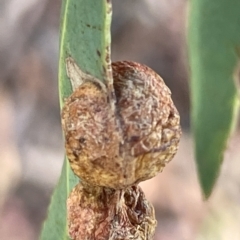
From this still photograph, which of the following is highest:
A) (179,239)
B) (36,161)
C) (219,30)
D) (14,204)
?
(219,30)

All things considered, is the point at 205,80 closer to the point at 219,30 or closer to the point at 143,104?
the point at 219,30

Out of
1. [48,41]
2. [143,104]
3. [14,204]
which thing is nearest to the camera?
[143,104]

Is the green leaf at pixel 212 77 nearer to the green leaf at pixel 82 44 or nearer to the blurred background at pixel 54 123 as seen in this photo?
the green leaf at pixel 82 44

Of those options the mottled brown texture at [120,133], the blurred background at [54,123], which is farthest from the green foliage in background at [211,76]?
the blurred background at [54,123]

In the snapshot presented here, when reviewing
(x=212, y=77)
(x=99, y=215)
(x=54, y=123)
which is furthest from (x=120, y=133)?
(x=54, y=123)

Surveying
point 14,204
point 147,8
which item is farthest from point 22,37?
point 14,204

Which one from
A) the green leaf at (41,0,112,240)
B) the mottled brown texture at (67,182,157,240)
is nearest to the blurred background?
the green leaf at (41,0,112,240)
